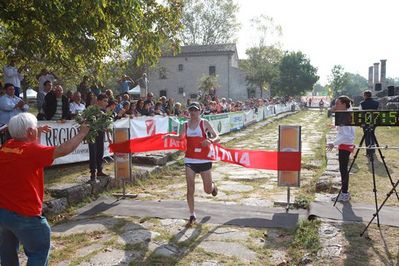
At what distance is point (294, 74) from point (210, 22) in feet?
49.6

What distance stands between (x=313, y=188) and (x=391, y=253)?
340cm

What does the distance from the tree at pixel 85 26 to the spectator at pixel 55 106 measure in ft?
2.54

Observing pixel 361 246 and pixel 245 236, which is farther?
pixel 245 236

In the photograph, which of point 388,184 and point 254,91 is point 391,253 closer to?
point 388,184

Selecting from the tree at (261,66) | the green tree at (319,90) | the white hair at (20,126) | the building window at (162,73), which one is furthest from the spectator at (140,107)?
the green tree at (319,90)

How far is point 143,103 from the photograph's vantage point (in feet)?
45.2

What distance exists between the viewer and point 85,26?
7.02 metres

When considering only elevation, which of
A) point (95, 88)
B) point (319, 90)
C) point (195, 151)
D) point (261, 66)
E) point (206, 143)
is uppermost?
point (261, 66)

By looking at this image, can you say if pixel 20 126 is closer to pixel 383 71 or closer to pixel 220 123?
pixel 220 123

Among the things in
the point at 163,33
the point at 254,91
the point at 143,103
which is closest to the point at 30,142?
the point at 163,33

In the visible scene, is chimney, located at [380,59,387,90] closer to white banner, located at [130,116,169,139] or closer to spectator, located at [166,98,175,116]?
spectator, located at [166,98,175,116]

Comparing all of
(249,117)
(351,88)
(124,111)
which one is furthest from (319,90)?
(124,111)

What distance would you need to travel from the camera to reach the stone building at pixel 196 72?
5753 cm

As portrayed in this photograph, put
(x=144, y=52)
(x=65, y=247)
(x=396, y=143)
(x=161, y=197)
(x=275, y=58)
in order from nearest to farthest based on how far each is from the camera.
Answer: (x=65, y=247) < (x=161, y=197) < (x=144, y=52) < (x=396, y=143) < (x=275, y=58)
